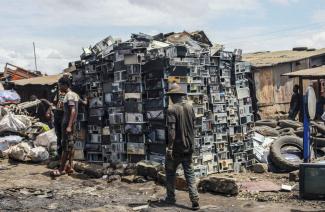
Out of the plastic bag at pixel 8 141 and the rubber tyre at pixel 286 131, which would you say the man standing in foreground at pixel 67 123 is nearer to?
the plastic bag at pixel 8 141

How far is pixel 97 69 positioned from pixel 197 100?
8.20 ft

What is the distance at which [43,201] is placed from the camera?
8.12m

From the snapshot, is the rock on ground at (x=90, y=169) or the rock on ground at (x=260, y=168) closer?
the rock on ground at (x=90, y=169)

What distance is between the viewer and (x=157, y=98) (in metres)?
9.74

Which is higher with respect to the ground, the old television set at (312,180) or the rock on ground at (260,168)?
the old television set at (312,180)

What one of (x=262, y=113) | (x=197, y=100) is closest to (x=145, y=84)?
(x=197, y=100)

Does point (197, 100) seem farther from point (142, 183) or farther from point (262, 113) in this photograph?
point (262, 113)

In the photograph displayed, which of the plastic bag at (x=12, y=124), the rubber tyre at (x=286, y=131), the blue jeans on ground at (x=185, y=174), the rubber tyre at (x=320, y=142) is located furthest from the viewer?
the rubber tyre at (x=286, y=131)

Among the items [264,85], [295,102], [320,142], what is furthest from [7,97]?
[264,85]

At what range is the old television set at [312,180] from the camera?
764cm

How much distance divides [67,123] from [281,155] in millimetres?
4826

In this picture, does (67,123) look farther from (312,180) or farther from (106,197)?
(312,180)

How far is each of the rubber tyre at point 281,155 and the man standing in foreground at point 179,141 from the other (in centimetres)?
364

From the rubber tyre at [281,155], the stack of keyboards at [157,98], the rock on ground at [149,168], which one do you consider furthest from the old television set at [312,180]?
the rock on ground at [149,168]
